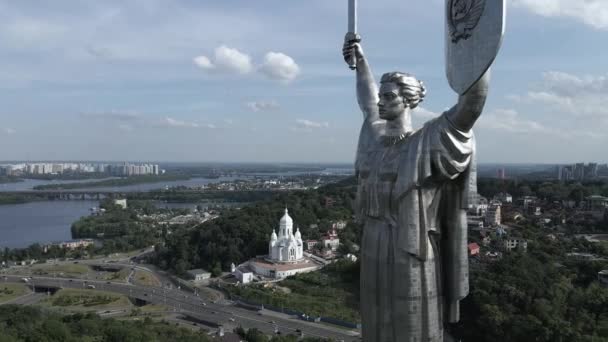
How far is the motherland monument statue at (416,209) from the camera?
12.9ft

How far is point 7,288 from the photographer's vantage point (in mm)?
32594

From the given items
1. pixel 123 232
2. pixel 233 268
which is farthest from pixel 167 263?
pixel 123 232

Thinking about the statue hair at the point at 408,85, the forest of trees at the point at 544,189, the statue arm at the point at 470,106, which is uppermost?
the statue hair at the point at 408,85

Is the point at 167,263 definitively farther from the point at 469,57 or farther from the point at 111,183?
the point at 111,183

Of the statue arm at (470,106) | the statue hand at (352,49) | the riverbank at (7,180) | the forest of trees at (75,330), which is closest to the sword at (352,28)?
the statue hand at (352,49)

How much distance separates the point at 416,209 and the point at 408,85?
102 centimetres

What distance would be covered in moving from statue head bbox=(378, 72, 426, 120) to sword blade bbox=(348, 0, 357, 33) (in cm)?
104

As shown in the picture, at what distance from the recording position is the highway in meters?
23.3

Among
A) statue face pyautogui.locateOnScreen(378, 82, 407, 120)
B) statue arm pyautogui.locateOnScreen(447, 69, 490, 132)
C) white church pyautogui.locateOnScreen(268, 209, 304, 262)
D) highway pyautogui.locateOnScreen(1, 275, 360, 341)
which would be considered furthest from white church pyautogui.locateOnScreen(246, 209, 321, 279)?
statue arm pyautogui.locateOnScreen(447, 69, 490, 132)

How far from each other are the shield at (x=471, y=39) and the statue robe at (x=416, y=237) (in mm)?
414

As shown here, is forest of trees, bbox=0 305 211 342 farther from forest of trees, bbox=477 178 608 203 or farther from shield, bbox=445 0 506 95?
forest of trees, bbox=477 178 608 203

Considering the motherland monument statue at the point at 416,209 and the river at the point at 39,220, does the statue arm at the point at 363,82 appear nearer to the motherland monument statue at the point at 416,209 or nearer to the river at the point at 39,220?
the motherland monument statue at the point at 416,209

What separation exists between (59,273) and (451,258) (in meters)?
38.1

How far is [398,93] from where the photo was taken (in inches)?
170
